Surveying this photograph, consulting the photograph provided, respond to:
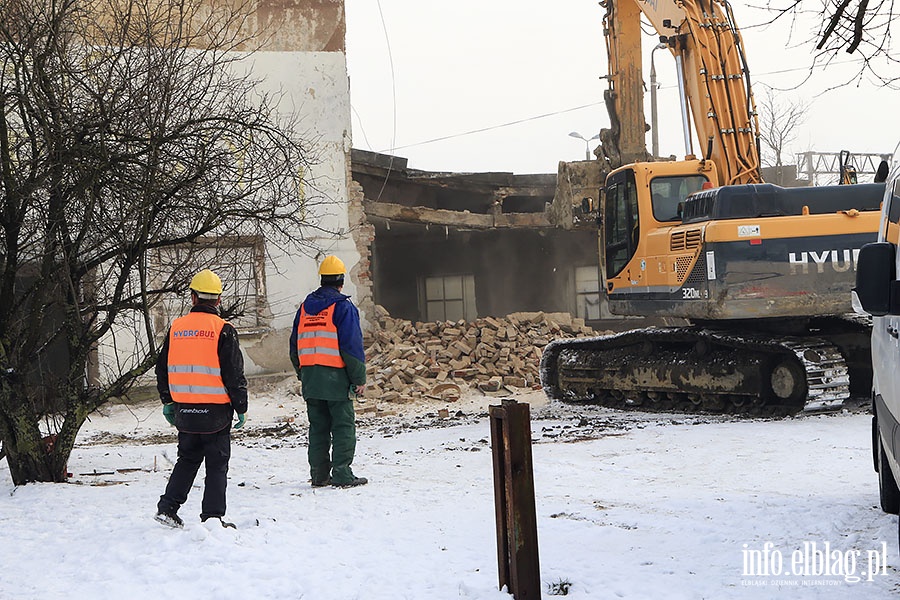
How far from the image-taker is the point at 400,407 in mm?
15602

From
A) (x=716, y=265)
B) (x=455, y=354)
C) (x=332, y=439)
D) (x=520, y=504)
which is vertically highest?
(x=716, y=265)

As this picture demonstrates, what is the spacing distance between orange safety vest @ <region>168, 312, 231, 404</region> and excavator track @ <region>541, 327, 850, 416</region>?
6.97 meters

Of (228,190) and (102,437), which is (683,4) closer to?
(228,190)

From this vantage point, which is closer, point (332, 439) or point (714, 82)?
point (332, 439)

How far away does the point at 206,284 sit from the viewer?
668cm

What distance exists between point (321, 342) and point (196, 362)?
1.62 meters

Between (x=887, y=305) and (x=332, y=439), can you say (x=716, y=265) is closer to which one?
(x=332, y=439)

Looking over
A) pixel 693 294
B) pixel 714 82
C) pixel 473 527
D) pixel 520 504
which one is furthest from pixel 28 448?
pixel 714 82

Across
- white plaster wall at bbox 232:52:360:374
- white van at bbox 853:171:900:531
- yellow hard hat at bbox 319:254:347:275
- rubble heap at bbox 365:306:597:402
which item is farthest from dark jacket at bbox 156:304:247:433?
white plaster wall at bbox 232:52:360:374

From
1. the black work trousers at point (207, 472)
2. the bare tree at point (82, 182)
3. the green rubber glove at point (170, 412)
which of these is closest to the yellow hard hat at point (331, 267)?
the bare tree at point (82, 182)

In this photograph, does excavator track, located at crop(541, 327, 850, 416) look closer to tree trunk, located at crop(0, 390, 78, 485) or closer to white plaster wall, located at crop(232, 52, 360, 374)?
white plaster wall, located at crop(232, 52, 360, 374)

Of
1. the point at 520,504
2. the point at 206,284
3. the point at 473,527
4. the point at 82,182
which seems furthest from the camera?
the point at 82,182

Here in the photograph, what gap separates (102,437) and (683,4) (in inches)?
365

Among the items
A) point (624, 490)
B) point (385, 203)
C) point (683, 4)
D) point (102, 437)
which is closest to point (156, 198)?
point (624, 490)
